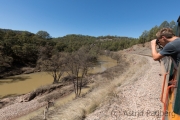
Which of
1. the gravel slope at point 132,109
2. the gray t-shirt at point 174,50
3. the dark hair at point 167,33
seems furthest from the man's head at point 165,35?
the gravel slope at point 132,109

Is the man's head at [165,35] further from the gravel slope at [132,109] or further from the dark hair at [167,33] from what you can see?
the gravel slope at [132,109]

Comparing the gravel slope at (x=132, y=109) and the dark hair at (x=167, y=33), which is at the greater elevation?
the dark hair at (x=167, y=33)

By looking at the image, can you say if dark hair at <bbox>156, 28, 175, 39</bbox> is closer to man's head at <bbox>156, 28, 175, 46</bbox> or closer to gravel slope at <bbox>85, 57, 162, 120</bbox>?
man's head at <bbox>156, 28, 175, 46</bbox>

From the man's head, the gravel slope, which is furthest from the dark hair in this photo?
the gravel slope

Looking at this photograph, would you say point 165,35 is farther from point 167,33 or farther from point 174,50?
point 174,50

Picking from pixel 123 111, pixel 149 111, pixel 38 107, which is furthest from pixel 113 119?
pixel 38 107

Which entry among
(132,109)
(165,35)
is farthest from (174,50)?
(132,109)

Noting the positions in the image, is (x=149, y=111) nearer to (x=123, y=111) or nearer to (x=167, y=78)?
(x=123, y=111)

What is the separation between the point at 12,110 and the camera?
1299cm

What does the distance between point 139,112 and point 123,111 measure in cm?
66

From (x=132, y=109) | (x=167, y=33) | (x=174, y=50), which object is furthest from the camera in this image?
(x=132, y=109)

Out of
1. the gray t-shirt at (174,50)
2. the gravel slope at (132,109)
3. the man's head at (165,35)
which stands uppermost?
the man's head at (165,35)

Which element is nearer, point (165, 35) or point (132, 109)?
point (165, 35)

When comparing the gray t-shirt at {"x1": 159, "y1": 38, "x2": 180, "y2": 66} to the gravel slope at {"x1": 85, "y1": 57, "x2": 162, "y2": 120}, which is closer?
the gray t-shirt at {"x1": 159, "y1": 38, "x2": 180, "y2": 66}
